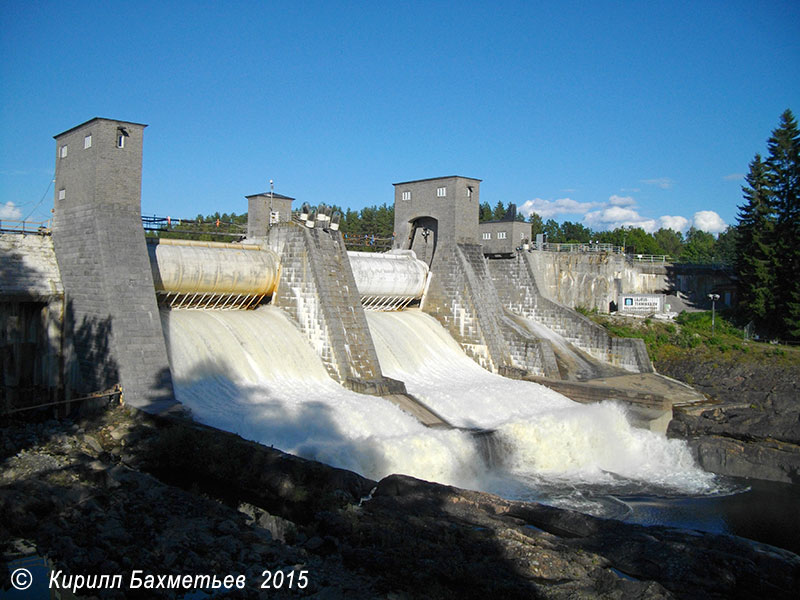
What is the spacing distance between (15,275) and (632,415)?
50.8 ft

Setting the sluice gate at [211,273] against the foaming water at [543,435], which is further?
the sluice gate at [211,273]

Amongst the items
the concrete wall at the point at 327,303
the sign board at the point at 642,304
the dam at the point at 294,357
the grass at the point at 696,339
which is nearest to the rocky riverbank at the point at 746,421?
the grass at the point at 696,339

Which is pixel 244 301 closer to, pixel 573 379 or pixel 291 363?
pixel 291 363

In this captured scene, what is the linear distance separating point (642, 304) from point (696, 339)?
10.2 ft

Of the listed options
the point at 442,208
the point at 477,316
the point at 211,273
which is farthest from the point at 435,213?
the point at 211,273

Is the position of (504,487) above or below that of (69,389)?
below

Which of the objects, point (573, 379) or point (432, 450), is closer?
point (432, 450)

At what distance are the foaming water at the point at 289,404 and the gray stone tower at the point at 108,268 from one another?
974 millimetres

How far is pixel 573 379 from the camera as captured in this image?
21688 millimetres

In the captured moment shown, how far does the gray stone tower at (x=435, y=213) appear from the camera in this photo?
2314cm

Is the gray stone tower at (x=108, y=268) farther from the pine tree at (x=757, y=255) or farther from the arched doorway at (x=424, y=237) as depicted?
the pine tree at (x=757, y=255)

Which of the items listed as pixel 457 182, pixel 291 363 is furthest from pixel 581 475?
pixel 457 182

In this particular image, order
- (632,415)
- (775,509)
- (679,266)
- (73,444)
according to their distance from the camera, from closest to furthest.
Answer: (73,444), (775,509), (632,415), (679,266)

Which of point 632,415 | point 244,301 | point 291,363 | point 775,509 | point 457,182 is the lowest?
point 775,509
